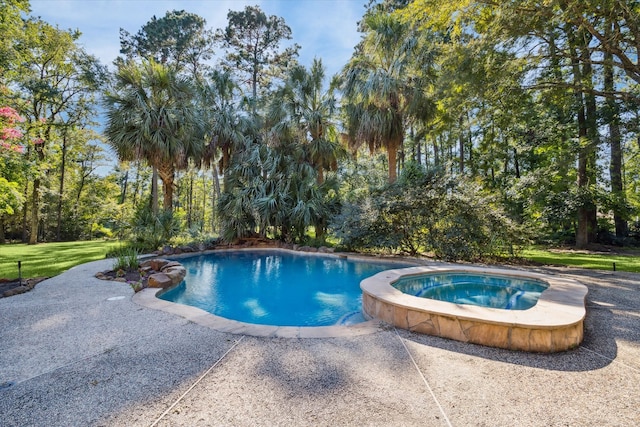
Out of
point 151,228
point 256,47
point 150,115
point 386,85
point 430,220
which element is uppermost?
point 256,47

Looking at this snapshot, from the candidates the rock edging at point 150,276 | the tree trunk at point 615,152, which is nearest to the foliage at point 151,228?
the rock edging at point 150,276

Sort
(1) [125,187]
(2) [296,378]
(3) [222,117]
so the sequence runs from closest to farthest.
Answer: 1. (2) [296,378]
2. (3) [222,117]
3. (1) [125,187]

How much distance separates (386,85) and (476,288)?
7.10m

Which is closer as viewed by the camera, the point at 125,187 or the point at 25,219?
the point at 25,219

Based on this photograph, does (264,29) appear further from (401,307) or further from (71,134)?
(401,307)

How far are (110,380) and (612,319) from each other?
523cm

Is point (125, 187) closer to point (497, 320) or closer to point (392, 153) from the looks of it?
point (392, 153)

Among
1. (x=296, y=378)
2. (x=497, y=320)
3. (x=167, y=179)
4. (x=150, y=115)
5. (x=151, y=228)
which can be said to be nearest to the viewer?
(x=296, y=378)

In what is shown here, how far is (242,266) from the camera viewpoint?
29.3 ft

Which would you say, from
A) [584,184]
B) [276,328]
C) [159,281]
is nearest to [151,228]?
[159,281]

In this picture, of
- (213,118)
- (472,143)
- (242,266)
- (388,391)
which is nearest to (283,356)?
(388,391)

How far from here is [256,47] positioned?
17172 millimetres

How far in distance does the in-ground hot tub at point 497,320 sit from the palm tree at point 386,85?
7230 millimetres

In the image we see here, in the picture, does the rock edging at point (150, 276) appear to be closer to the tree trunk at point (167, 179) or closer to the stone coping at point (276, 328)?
the stone coping at point (276, 328)
